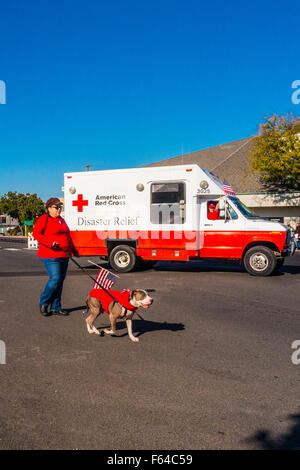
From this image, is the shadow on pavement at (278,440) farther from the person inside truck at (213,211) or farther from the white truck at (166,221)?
the person inside truck at (213,211)

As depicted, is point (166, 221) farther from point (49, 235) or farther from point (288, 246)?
point (49, 235)

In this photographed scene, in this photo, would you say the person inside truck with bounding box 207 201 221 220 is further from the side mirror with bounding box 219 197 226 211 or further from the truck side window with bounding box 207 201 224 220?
the side mirror with bounding box 219 197 226 211

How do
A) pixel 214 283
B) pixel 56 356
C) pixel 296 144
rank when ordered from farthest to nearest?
pixel 296 144 < pixel 214 283 < pixel 56 356

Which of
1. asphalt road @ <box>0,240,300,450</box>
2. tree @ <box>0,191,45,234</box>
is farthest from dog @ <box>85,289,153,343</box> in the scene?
tree @ <box>0,191,45,234</box>

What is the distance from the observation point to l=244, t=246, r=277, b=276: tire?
12047 millimetres

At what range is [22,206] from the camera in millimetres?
60250

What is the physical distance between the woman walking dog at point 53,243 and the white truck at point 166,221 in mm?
6190

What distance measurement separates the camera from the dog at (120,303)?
5.24 meters

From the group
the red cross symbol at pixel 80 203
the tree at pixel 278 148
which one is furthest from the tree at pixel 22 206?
the red cross symbol at pixel 80 203

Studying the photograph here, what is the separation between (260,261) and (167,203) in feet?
10.5
